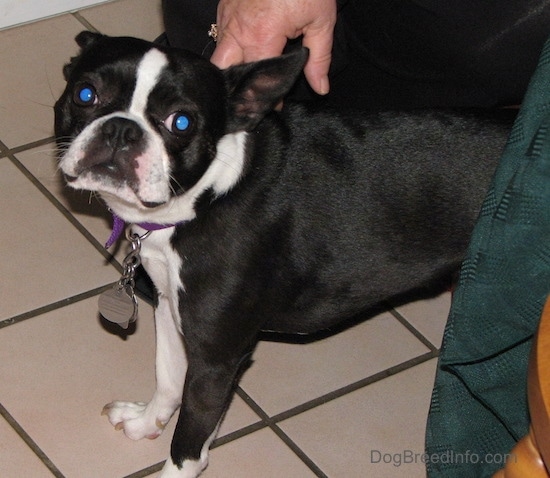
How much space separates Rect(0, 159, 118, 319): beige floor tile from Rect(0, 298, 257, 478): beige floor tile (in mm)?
72

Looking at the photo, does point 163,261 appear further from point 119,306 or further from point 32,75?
point 32,75

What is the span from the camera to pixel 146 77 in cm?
187

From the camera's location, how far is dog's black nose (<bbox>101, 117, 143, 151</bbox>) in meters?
1.83

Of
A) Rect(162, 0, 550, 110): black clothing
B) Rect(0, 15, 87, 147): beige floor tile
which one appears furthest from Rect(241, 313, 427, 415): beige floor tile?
Rect(0, 15, 87, 147): beige floor tile

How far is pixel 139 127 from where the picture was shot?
6.08ft

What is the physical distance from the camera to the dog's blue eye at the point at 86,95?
1.91 metres

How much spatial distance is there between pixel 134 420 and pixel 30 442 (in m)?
0.24

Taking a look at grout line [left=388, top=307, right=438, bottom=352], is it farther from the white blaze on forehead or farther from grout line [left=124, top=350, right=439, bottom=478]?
the white blaze on forehead

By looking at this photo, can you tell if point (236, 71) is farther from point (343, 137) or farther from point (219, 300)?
point (219, 300)

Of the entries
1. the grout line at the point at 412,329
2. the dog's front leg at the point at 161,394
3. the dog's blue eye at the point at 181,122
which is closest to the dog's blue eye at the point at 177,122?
the dog's blue eye at the point at 181,122

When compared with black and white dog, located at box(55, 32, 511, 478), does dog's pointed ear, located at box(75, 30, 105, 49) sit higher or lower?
higher

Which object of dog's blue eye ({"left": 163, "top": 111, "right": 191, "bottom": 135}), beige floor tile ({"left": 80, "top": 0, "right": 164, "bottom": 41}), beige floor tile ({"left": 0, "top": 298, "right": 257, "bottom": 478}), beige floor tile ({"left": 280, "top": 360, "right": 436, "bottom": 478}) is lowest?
beige floor tile ({"left": 280, "top": 360, "right": 436, "bottom": 478})

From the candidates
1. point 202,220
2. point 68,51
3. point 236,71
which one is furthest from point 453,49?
A: point 68,51

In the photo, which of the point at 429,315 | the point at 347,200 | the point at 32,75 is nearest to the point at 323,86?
the point at 347,200
